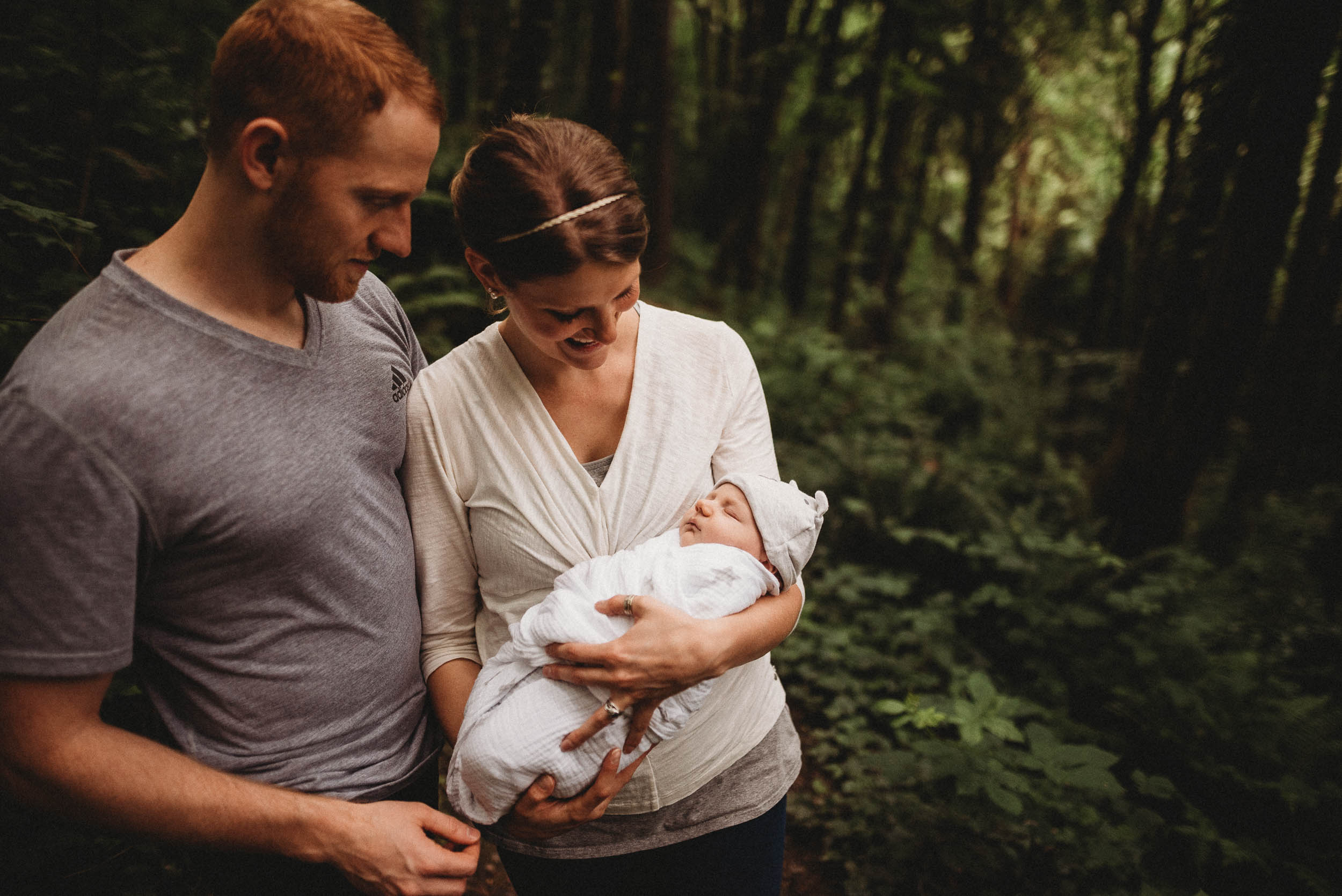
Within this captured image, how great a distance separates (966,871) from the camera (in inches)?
117

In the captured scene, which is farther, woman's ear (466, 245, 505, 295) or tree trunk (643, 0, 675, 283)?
tree trunk (643, 0, 675, 283)

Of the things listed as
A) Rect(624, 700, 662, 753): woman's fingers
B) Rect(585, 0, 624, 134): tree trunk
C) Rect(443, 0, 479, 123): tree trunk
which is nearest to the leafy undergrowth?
Rect(624, 700, 662, 753): woman's fingers

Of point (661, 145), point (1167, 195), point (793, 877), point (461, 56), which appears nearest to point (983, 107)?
point (1167, 195)

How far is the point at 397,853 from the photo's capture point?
138cm

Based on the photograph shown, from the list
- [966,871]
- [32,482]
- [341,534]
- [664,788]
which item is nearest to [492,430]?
[341,534]

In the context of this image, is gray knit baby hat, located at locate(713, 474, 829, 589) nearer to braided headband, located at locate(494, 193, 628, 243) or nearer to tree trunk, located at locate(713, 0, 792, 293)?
braided headband, located at locate(494, 193, 628, 243)

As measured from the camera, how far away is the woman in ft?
4.95

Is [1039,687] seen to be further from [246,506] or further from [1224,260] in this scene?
[246,506]

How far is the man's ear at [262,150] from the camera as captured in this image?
1.26 m

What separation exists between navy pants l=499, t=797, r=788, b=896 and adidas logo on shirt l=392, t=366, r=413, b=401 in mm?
1115

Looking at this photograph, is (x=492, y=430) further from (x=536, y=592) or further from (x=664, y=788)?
(x=664, y=788)

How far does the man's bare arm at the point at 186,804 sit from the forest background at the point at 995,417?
137 centimetres

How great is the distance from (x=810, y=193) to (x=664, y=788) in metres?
11.1

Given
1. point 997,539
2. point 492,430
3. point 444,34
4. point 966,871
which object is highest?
point 444,34
